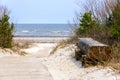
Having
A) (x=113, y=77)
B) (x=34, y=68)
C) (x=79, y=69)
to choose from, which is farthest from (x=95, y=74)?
(x=34, y=68)

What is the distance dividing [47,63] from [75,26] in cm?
974

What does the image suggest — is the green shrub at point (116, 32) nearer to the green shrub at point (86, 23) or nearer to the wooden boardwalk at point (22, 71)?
the wooden boardwalk at point (22, 71)

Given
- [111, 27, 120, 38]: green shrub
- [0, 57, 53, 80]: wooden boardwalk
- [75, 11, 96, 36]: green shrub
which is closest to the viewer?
[0, 57, 53, 80]: wooden boardwalk

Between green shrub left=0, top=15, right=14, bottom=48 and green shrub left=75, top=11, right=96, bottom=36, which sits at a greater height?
green shrub left=75, top=11, right=96, bottom=36

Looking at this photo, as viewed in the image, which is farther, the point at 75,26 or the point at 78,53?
the point at 75,26

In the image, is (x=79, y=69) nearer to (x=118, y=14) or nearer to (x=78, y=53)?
(x=78, y=53)

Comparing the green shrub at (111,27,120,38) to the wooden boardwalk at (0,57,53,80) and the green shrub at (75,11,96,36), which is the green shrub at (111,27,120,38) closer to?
the wooden boardwalk at (0,57,53,80)

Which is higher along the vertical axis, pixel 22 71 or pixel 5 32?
pixel 5 32

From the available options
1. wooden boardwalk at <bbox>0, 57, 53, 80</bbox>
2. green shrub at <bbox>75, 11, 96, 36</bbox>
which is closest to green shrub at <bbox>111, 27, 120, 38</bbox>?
wooden boardwalk at <bbox>0, 57, 53, 80</bbox>

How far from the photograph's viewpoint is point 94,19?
81.5ft

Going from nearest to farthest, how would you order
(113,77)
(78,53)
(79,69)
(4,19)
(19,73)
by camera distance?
(113,77), (19,73), (79,69), (78,53), (4,19)

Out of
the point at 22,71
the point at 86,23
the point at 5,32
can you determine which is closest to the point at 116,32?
the point at 22,71

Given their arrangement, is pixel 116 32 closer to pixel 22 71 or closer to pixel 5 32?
pixel 22 71

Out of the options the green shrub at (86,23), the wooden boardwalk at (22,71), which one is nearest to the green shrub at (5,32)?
the green shrub at (86,23)
